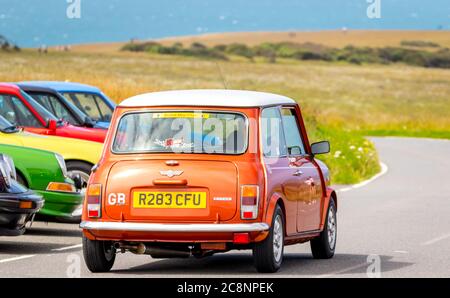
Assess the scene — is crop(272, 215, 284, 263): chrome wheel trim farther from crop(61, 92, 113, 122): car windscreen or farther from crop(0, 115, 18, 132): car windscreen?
crop(61, 92, 113, 122): car windscreen

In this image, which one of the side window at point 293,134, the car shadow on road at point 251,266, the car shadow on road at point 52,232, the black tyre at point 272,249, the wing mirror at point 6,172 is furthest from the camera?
the car shadow on road at point 52,232

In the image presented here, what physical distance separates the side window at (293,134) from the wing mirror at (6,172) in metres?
2.90

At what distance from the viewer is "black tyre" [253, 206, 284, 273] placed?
12.4 metres

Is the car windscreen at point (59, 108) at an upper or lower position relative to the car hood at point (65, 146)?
lower

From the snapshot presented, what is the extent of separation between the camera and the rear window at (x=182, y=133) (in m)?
12.7

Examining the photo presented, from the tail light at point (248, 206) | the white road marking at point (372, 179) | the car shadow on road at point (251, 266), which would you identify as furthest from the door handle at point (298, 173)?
the white road marking at point (372, 179)

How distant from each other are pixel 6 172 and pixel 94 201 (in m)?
2.51

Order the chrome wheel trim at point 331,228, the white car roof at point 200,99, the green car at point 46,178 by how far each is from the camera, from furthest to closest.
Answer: the green car at point 46,178 → the chrome wheel trim at point 331,228 → the white car roof at point 200,99

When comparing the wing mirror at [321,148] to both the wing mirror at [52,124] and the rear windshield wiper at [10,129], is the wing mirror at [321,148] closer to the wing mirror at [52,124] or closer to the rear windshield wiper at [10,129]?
the rear windshield wiper at [10,129]

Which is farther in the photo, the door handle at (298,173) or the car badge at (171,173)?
the door handle at (298,173)

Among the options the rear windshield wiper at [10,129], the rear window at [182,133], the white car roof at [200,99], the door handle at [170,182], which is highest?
the white car roof at [200,99]
